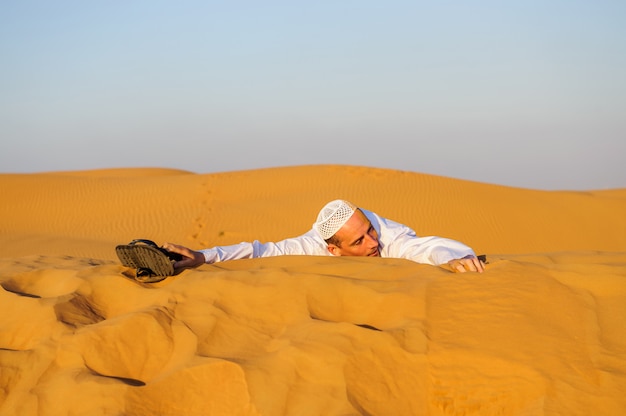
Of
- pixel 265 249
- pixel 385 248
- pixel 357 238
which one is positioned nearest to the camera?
pixel 357 238

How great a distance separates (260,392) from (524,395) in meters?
1.01

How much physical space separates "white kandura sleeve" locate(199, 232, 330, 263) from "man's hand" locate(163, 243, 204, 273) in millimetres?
87

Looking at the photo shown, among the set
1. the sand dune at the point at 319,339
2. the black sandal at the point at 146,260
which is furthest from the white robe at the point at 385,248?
the black sandal at the point at 146,260

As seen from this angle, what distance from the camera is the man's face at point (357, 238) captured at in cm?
430

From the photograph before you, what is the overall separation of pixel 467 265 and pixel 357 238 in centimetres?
107

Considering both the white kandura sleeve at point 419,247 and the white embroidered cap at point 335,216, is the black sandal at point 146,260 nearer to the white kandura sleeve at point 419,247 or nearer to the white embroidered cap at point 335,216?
the white embroidered cap at point 335,216

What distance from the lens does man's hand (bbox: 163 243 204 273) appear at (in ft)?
12.1

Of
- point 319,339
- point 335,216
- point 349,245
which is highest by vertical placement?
point 335,216

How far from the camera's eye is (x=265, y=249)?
4.41 m

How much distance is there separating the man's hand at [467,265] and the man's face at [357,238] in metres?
0.96

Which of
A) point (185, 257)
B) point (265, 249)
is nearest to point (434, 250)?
point (265, 249)

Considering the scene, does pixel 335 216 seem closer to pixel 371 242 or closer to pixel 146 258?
pixel 371 242

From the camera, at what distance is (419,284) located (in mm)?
3004

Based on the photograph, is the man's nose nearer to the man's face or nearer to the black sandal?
the man's face
